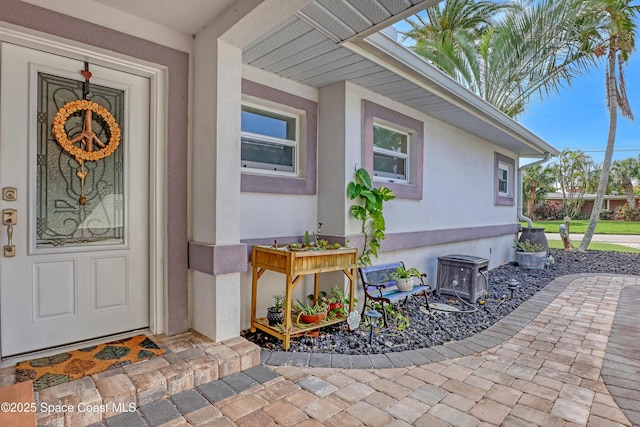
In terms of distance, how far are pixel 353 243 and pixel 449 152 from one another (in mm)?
3079

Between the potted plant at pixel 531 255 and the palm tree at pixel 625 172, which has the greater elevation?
the palm tree at pixel 625 172

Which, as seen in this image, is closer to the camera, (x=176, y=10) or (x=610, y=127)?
(x=176, y=10)

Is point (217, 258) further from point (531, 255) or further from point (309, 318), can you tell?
point (531, 255)

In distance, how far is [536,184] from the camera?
26.7 m

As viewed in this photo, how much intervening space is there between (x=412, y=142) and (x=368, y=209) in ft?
5.64

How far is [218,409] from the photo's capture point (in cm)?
213

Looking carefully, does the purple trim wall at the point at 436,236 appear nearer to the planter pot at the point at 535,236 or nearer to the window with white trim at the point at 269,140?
the planter pot at the point at 535,236

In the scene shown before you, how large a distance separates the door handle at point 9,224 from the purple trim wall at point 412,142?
131 inches

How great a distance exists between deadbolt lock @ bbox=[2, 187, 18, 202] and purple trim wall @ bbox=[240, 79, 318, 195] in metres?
1.71

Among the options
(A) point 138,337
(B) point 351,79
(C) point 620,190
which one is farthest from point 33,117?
(C) point 620,190

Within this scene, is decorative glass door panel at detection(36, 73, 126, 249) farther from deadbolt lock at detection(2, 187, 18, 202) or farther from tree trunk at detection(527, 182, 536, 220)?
tree trunk at detection(527, 182, 536, 220)

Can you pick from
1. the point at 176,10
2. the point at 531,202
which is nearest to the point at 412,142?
the point at 176,10

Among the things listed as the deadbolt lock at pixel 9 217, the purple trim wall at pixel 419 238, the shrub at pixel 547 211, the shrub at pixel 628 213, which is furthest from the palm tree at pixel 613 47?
the shrub at pixel 628 213

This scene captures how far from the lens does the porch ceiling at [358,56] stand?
2584 mm
